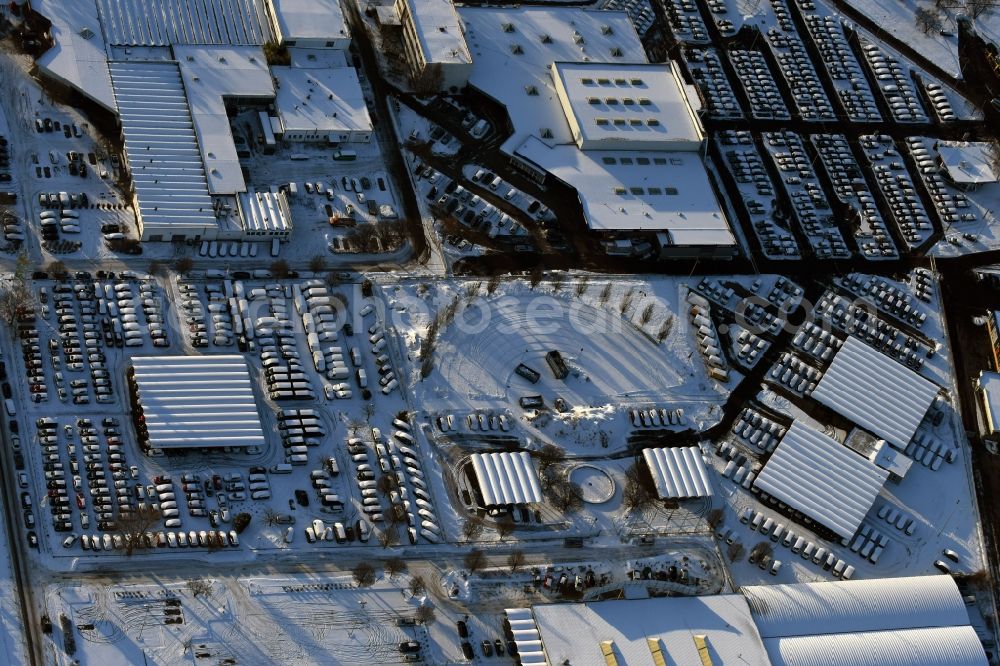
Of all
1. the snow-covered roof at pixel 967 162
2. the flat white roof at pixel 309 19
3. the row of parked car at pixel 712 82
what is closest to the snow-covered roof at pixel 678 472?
the row of parked car at pixel 712 82

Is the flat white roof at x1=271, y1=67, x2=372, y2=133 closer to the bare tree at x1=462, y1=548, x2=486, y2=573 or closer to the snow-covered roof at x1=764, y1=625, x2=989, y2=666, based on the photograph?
the bare tree at x1=462, y1=548, x2=486, y2=573

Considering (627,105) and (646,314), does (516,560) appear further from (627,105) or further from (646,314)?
(627,105)

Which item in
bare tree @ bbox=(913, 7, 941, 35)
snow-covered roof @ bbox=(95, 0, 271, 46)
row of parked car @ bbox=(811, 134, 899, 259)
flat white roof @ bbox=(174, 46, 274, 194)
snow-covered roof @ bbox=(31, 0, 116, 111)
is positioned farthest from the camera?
bare tree @ bbox=(913, 7, 941, 35)

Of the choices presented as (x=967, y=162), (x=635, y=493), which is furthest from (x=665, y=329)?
(x=967, y=162)

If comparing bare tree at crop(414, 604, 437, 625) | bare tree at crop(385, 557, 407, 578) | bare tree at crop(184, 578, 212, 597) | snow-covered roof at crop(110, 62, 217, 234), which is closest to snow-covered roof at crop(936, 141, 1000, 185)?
bare tree at crop(385, 557, 407, 578)

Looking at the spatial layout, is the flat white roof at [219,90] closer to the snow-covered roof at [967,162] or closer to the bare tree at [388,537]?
the bare tree at [388,537]

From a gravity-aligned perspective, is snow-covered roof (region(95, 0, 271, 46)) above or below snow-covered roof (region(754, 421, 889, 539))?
above
